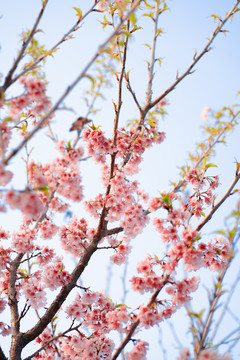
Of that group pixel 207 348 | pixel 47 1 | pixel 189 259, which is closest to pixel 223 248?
pixel 189 259

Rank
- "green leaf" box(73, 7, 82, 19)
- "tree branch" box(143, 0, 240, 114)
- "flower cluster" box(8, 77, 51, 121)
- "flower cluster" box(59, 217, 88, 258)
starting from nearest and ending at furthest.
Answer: "flower cluster" box(8, 77, 51, 121) < "green leaf" box(73, 7, 82, 19) < "tree branch" box(143, 0, 240, 114) < "flower cluster" box(59, 217, 88, 258)

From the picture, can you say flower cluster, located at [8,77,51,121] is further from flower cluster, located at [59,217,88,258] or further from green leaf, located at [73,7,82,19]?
flower cluster, located at [59,217,88,258]

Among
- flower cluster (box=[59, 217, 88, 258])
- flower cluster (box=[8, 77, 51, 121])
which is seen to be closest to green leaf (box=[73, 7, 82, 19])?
flower cluster (box=[8, 77, 51, 121])

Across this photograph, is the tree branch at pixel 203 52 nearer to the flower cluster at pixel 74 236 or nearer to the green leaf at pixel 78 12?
the green leaf at pixel 78 12

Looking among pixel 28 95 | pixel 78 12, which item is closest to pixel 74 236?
pixel 28 95

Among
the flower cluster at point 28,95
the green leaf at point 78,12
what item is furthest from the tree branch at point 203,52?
the flower cluster at point 28,95

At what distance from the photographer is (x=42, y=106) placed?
127 inches

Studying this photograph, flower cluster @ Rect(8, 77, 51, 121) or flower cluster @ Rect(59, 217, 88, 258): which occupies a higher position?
flower cluster @ Rect(8, 77, 51, 121)

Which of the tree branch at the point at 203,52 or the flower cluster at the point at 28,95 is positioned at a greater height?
the tree branch at the point at 203,52

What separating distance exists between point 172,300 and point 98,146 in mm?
2088

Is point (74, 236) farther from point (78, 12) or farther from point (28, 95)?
point (78, 12)

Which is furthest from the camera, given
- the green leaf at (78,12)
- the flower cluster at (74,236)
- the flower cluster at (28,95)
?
the flower cluster at (74,236)

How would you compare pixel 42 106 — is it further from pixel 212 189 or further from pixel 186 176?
pixel 212 189

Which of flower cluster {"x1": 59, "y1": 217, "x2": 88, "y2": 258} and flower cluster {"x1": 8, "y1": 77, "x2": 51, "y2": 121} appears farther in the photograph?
flower cluster {"x1": 59, "y1": 217, "x2": 88, "y2": 258}
